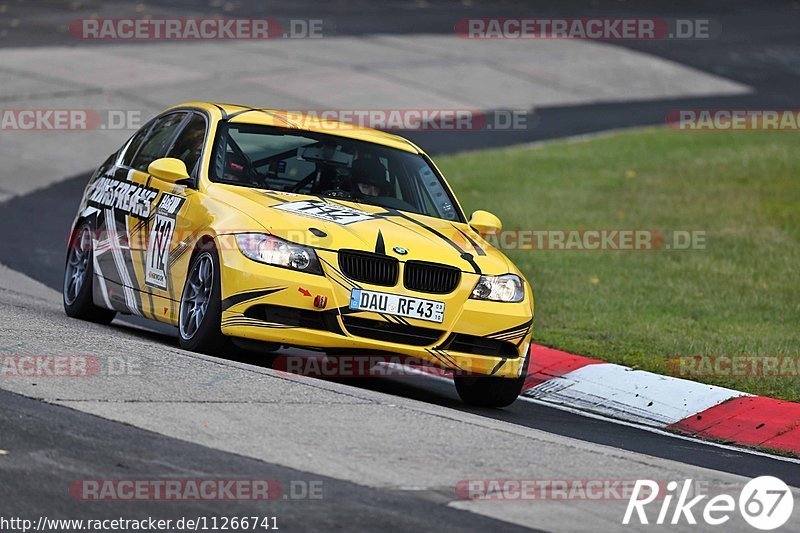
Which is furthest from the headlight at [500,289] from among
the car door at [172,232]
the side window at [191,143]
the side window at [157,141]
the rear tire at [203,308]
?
the side window at [157,141]

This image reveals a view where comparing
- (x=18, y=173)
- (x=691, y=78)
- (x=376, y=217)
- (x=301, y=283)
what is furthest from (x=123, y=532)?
(x=691, y=78)

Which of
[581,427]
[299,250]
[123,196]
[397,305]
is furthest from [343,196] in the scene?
[581,427]

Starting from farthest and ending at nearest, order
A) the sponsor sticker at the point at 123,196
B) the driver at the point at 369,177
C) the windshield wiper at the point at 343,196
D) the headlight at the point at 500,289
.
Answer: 1. the sponsor sticker at the point at 123,196
2. the driver at the point at 369,177
3. the windshield wiper at the point at 343,196
4. the headlight at the point at 500,289

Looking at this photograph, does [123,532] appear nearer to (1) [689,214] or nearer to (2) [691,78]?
(1) [689,214]

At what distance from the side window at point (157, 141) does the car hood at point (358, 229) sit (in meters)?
1.10

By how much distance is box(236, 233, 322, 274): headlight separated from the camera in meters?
8.90

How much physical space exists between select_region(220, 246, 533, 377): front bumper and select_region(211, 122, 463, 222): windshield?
112 centimetres

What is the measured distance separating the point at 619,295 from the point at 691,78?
55.2 ft

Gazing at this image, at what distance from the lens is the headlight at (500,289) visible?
9.23m

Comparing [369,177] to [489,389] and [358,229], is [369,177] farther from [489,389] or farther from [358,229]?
[489,389]

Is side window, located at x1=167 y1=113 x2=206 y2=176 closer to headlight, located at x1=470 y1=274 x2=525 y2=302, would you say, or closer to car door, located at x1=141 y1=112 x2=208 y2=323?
car door, located at x1=141 y1=112 x2=208 y2=323

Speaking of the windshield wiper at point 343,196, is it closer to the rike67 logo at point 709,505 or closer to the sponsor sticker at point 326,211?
the sponsor sticker at point 326,211

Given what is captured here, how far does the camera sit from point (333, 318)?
8.90 m

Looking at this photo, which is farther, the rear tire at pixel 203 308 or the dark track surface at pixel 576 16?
the dark track surface at pixel 576 16
